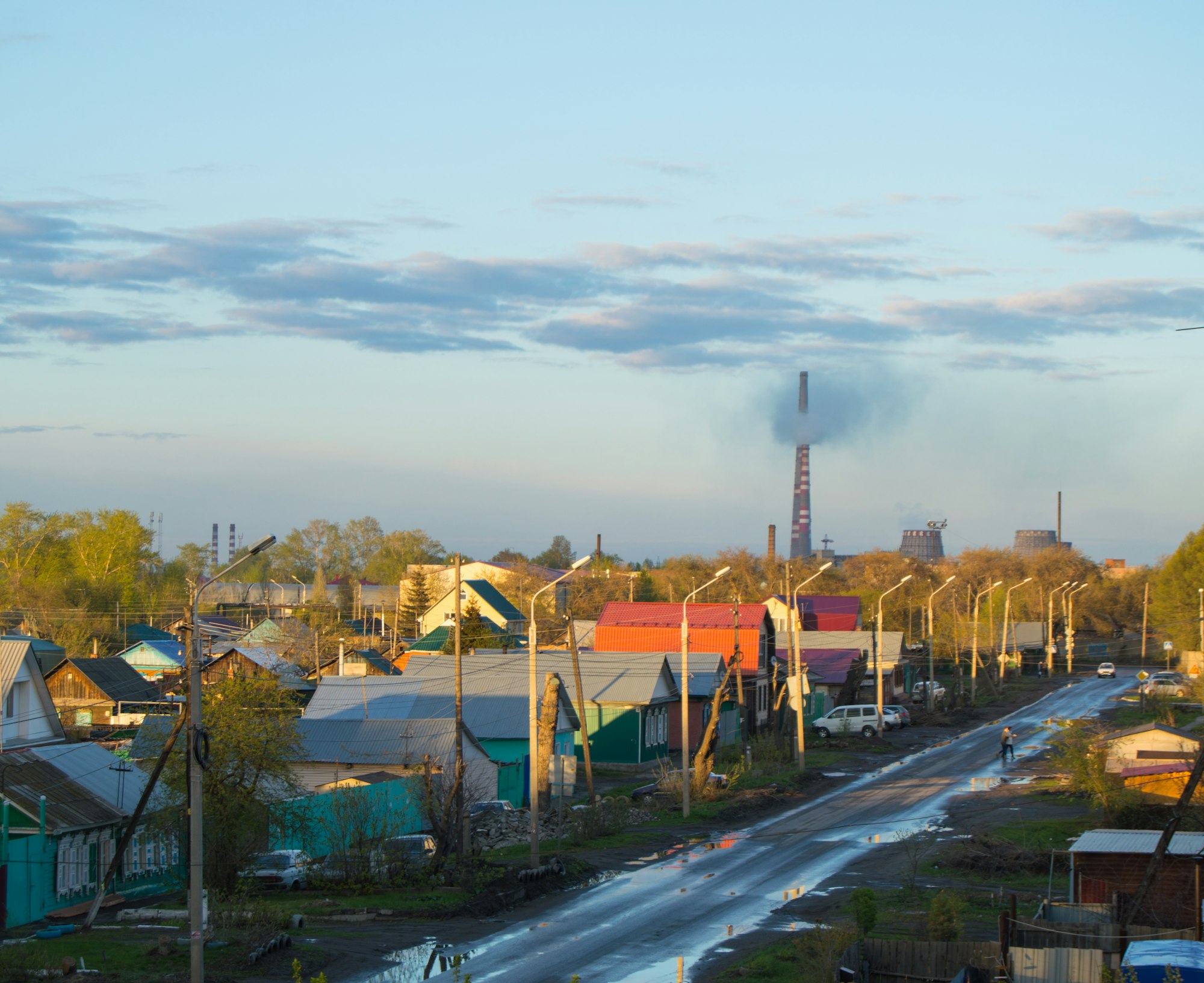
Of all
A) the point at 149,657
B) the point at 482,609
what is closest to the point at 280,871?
the point at 149,657

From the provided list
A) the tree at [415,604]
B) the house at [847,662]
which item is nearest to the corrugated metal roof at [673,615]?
the house at [847,662]

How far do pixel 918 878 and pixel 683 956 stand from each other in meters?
8.89

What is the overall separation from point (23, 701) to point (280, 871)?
15.9m

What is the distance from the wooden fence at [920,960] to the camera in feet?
55.2

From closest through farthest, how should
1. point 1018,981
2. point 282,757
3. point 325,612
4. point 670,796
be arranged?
1. point 1018,981
2. point 282,757
3. point 670,796
4. point 325,612

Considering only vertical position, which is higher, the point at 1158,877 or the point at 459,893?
the point at 1158,877

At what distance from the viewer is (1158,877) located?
66.9ft

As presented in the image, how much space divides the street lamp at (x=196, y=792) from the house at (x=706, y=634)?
144 feet

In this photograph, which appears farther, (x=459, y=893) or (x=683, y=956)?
(x=459, y=893)

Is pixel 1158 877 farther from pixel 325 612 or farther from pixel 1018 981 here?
pixel 325 612

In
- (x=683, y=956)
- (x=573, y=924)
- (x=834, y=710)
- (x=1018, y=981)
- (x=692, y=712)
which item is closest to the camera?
(x=1018, y=981)

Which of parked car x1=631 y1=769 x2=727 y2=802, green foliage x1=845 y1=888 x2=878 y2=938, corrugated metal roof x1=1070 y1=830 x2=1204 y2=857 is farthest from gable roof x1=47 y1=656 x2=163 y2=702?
corrugated metal roof x1=1070 y1=830 x2=1204 y2=857

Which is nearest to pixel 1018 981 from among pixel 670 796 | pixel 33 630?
pixel 670 796

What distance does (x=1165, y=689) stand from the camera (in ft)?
236
